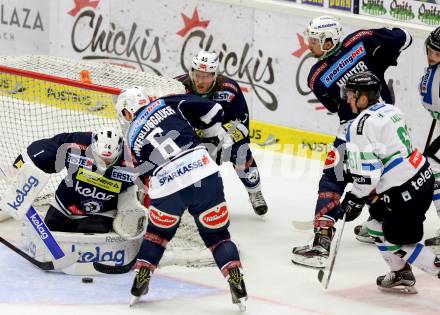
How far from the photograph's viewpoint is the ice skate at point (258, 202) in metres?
7.74

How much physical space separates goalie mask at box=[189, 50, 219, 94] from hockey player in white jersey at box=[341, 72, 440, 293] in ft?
4.81

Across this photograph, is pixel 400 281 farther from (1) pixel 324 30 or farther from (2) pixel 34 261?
(2) pixel 34 261

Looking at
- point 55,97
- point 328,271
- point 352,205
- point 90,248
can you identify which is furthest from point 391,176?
point 55,97

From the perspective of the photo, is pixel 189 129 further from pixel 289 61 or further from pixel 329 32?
pixel 289 61

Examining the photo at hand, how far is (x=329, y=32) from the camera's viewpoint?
693cm

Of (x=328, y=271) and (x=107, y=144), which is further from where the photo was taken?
(x=328, y=271)

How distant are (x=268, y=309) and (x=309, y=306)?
0.22 m

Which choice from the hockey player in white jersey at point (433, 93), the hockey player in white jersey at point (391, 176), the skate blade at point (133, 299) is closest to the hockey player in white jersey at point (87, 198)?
the skate blade at point (133, 299)

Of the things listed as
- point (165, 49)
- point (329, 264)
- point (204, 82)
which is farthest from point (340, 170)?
point (165, 49)

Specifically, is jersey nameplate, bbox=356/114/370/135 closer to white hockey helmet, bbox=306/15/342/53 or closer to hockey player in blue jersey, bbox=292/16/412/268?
hockey player in blue jersey, bbox=292/16/412/268

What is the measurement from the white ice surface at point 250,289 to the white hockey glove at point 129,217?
0.27 m

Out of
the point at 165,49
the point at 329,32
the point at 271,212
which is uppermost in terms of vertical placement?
the point at 329,32

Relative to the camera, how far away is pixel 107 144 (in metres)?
6.18

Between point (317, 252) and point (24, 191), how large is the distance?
1.71 m
